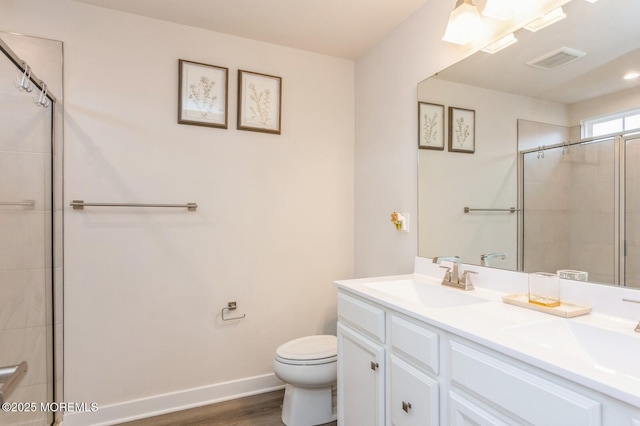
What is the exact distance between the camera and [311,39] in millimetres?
2354

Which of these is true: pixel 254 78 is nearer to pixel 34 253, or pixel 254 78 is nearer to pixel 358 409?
pixel 34 253

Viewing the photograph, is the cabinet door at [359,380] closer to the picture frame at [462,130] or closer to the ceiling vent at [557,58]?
the picture frame at [462,130]

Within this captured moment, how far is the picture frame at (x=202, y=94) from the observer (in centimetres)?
218

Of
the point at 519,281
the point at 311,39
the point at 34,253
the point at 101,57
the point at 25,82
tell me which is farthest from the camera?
the point at 311,39

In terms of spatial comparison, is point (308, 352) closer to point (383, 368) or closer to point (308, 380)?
point (308, 380)

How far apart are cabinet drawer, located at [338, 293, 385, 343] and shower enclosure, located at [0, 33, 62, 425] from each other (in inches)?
52.7

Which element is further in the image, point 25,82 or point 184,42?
point 184,42

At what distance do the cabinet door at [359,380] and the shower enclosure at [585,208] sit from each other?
76 centimetres

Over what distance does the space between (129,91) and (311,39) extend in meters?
1.24

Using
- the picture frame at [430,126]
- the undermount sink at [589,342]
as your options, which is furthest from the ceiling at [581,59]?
the undermount sink at [589,342]

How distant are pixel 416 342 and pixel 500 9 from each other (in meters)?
1.45

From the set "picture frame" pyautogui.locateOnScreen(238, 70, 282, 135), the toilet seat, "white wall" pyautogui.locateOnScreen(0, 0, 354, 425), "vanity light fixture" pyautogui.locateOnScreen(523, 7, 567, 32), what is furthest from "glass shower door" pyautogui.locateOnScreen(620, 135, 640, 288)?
Answer: "picture frame" pyautogui.locateOnScreen(238, 70, 282, 135)

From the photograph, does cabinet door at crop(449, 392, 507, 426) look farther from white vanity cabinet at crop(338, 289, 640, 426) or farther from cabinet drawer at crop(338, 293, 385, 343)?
cabinet drawer at crop(338, 293, 385, 343)

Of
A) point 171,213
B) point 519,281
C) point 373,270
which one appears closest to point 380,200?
point 373,270
